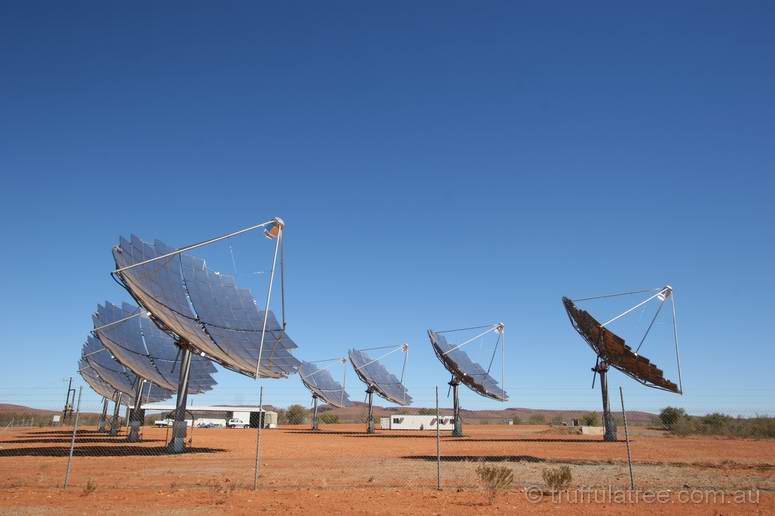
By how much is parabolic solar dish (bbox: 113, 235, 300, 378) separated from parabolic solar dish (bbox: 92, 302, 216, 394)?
925 cm

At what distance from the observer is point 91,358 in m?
60.0

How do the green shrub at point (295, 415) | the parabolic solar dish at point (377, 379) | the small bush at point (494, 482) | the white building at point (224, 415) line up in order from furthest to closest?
1. the green shrub at point (295, 415)
2. the white building at point (224, 415)
3. the parabolic solar dish at point (377, 379)
4. the small bush at point (494, 482)

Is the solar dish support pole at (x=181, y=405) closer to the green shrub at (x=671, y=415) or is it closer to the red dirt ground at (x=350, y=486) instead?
the red dirt ground at (x=350, y=486)

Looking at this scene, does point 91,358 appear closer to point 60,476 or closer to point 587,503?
point 60,476

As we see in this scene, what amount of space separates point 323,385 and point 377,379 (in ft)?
42.9

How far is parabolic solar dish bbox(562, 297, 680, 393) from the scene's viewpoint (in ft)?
149

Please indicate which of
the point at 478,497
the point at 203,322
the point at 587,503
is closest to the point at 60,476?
the point at 203,322

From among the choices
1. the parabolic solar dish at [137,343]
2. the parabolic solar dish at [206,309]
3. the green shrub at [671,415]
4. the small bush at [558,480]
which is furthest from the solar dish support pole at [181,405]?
the green shrub at [671,415]

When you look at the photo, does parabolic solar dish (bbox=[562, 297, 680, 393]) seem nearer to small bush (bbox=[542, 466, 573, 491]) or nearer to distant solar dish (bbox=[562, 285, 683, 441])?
distant solar dish (bbox=[562, 285, 683, 441])

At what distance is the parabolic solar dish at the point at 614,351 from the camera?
45562 millimetres

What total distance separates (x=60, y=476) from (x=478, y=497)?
57.8 feet

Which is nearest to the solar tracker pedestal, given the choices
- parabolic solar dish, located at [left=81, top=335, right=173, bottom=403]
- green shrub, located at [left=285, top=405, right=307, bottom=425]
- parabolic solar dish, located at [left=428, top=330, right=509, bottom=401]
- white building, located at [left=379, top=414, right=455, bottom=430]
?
parabolic solar dish, located at [left=81, top=335, right=173, bottom=403]

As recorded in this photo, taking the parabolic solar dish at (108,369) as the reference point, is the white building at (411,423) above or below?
below

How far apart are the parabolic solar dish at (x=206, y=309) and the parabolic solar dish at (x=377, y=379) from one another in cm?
4313
